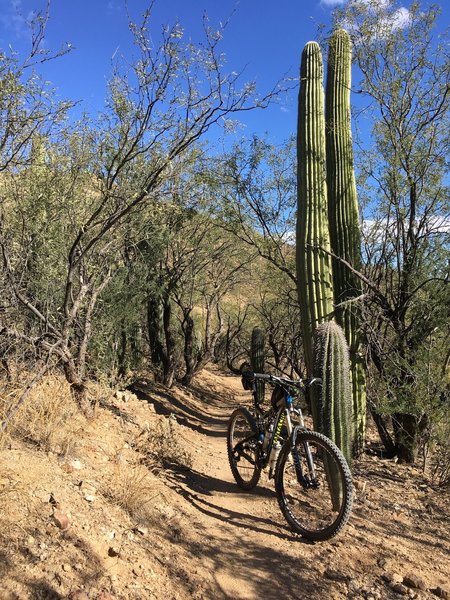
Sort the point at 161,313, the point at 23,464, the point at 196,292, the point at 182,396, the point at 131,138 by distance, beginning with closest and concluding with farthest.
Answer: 1. the point at 23,464
2. the point at 131,138
3. the point at 182,396
4. the point at 161,313
5. the point at 196,292

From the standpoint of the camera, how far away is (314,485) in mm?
3727

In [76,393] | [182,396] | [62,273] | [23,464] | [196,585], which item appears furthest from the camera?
[182,396]

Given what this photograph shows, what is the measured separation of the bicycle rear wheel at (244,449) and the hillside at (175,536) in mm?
153

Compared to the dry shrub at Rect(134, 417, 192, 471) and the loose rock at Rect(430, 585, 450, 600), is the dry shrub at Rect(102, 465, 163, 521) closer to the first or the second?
the dry shrub at Rect(134, 417, 192, 471)

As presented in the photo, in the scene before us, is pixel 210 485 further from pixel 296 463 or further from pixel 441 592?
pixel 441 592

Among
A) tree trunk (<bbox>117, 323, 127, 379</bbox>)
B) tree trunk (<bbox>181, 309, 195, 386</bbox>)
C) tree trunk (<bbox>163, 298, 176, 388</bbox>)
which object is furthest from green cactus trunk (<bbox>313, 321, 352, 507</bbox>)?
tree trunk (<bbox>181, 309, 195, 386</bbox>)

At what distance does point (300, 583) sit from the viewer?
310 centimetres

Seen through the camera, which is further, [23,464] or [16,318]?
[16,318]

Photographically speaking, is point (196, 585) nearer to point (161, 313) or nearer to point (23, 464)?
point (23, 464)

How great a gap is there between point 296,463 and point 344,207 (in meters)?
4.03

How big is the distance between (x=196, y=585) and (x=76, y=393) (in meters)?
2.86

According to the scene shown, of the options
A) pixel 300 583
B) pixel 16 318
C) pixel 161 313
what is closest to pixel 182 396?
pixel 161 313

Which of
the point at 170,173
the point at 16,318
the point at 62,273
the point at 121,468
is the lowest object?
the point at 121,468

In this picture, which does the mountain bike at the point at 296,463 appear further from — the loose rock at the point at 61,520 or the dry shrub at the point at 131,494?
the loose rock at the point at 61,520
